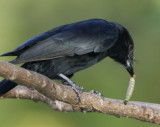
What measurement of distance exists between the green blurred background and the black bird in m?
0.92

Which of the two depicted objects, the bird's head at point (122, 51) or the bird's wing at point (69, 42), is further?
the bird's head at point (122, 51)

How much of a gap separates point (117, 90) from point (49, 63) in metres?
2.56

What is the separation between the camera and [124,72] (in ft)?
26.1

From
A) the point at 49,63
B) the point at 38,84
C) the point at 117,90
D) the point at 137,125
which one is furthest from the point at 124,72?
the point at 38,84

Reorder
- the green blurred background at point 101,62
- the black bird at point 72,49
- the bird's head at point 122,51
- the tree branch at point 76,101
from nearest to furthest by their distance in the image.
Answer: the tree branch at point 76,101 < the black bird at point 72,49 < the bird's head at point 122,51 < the green blurred background at point 101,62

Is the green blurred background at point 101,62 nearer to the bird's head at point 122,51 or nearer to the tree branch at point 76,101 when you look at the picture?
the bird's head at point 122,51

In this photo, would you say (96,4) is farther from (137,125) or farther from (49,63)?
(49,63)

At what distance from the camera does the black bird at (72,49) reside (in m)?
5.11

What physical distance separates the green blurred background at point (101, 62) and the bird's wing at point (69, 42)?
1.33 meters

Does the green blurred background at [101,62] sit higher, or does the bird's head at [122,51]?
the bird's head at [122,51]

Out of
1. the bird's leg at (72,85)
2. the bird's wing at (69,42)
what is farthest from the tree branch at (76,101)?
the bird's wing at (69,42)

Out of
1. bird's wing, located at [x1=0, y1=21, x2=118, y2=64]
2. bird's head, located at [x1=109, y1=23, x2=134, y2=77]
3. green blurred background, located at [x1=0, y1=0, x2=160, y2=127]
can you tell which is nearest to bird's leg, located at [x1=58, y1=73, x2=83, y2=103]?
bird's wing, located at [x1=0, y1=21, x2=118, y2=64]

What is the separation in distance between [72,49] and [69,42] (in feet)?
0.35

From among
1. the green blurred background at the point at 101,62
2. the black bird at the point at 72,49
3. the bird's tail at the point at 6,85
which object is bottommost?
the green blurred background at the point at 101,62
